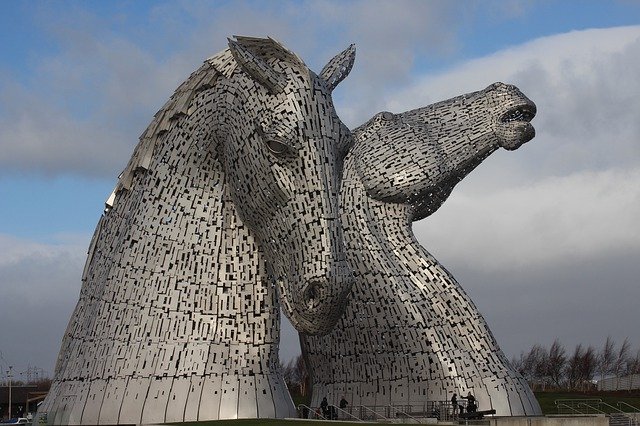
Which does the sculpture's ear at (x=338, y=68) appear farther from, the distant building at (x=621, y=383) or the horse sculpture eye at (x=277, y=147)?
the distant building at (x=621, y=383)

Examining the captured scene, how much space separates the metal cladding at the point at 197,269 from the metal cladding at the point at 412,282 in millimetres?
6626

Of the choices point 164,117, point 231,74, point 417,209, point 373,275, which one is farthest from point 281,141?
point 417,209

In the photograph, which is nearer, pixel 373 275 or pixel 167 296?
pixel 167 296

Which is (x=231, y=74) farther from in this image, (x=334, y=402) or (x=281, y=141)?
(x=334, y=402)

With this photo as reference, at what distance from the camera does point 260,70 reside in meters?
10.6

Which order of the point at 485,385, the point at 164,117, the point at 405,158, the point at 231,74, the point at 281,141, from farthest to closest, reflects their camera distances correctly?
the point at 405,158, the point at 485,385, the point at 164,117, the point at 231,74, the point at 281,141

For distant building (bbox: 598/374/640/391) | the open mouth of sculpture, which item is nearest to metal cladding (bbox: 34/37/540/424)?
the open mouth of sculpture

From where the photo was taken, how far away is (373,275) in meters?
18.9

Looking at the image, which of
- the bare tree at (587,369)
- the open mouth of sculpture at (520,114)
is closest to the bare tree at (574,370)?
the bare tree at (587,369)

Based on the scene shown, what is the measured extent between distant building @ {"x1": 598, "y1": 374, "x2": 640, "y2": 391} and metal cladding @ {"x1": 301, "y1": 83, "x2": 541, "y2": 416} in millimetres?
33199

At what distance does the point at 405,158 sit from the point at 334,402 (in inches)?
214

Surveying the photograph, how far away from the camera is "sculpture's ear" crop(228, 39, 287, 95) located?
34.7 feet

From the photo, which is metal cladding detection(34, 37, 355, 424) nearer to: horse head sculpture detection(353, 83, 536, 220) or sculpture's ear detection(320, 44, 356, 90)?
sculpture's ear detection(320, 44, 356, 90)

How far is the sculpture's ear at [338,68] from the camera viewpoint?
11.5m
